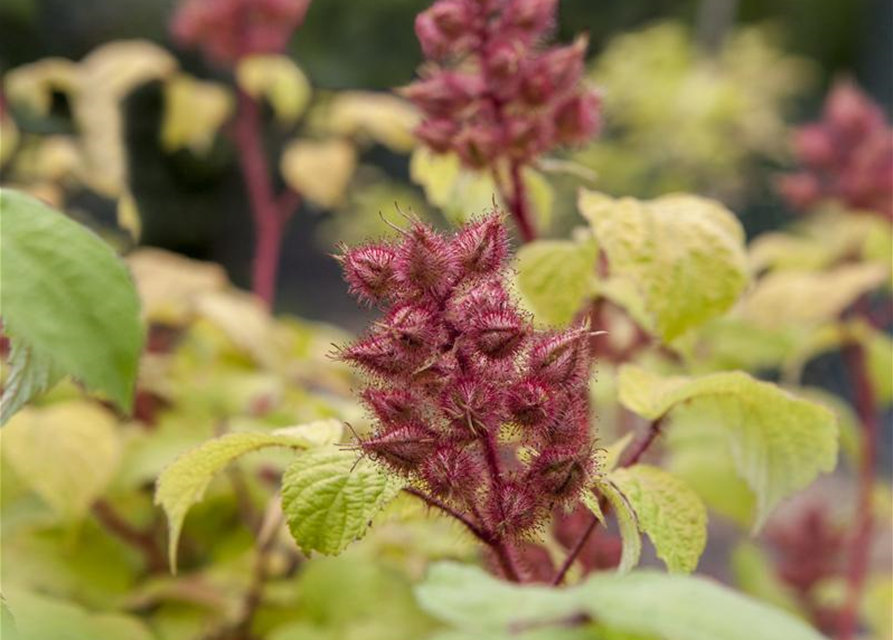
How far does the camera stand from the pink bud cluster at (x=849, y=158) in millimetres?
1124

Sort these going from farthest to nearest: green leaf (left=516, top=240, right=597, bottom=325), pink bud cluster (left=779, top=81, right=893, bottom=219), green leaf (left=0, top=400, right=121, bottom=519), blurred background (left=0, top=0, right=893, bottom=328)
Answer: blurred background (left=0, top=0, right=893, bottom=328), pink bud cluster (left=779, top=81, right=893, bottom=219), green leaf (left=0, top=400, right=121, bottom=519), green leaf (left=516, top=240, right=597, bottom=325)

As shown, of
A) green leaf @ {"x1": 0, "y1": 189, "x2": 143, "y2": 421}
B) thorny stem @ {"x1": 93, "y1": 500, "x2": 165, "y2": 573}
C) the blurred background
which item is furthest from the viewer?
the blurred background

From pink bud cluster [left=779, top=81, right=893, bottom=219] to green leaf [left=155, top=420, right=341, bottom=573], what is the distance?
80cm

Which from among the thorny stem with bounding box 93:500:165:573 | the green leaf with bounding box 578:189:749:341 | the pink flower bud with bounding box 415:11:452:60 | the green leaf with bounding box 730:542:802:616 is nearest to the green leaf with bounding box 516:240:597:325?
the green leaf with bounding box 578:189:749:341

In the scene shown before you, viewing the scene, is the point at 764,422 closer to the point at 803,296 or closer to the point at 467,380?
the point at 467,380

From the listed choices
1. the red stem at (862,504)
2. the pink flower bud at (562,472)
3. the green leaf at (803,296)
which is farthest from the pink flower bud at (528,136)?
the red stem at (862,504)

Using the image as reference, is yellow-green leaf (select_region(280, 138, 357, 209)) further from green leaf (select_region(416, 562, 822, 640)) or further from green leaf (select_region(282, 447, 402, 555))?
green leaf (select_region(416, 562, 822, 640))

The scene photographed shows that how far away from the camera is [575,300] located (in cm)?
63

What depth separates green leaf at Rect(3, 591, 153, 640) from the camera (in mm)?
535

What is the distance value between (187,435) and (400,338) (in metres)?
0.53

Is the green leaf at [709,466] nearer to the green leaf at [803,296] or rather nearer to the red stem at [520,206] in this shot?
the green leaf at [803,296]

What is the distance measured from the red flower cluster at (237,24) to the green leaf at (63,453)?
1.93 feet

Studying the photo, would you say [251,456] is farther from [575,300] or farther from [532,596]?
[532,596]

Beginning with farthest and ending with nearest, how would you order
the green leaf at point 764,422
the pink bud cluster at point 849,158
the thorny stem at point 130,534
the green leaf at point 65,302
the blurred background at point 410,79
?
the blurred background at point 410,79 < the pink bud cluster at point 849,158 < the thorny stem at point 130,534 < the green leaf at point 764,422 < the green leaf at point 65,302
